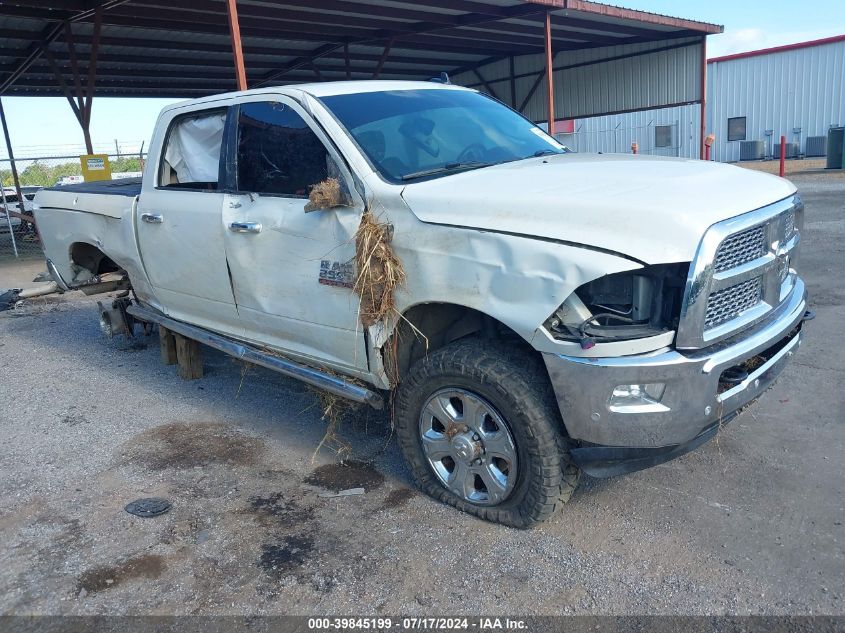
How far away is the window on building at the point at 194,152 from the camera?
15.1 ft

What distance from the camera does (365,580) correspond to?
3.00m

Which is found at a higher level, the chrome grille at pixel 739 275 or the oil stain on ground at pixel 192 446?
the chrome grille at pixel 739 275

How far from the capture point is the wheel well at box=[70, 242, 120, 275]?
20.6ft

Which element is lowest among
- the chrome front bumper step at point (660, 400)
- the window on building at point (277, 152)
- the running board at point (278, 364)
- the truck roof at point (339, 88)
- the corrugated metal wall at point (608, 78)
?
the running board at point (278, 364)

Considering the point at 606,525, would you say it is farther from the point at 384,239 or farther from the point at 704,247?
the point at 384,239

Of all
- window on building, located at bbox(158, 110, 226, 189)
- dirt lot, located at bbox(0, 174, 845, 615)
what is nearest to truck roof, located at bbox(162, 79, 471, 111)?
window on building, located at bbox(158, 110, 226, 189)

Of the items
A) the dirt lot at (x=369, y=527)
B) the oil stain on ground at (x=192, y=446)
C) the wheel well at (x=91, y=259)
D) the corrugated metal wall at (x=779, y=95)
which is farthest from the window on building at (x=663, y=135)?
the oil stain on ground at (x=192, y=446)

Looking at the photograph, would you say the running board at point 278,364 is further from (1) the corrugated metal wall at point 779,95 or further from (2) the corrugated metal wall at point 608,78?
(1) the corrugated metal wall at point 779,95

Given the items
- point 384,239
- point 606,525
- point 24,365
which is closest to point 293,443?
point 384,239

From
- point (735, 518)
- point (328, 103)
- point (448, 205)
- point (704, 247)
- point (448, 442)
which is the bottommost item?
point (735, 518)

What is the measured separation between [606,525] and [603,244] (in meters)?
1.47

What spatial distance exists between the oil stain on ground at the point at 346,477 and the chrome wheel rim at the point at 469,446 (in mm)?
544

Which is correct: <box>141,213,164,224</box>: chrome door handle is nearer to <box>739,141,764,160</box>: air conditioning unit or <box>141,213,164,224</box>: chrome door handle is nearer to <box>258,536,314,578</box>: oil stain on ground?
<box>258,536,314,578</box>: oil stain on ground

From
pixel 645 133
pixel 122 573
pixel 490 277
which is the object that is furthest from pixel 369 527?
pixel 645 133
